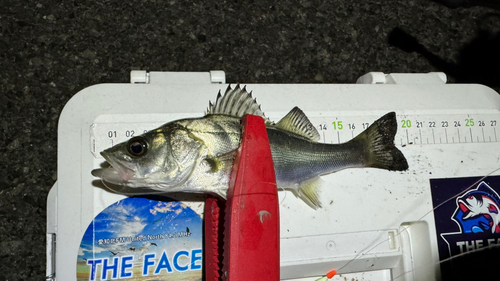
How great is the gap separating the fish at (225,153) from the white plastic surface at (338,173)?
0.23ft

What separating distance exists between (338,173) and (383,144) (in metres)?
0.19

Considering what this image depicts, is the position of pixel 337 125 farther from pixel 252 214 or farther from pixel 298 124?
pixel 252 214

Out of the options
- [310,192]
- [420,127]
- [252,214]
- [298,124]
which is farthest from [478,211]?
[252,214]

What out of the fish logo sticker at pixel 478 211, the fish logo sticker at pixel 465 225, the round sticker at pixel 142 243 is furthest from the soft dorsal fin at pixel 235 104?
the fish logo sticker at pixel 478 211

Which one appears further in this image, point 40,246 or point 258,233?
point 40,246

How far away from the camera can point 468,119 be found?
1525mm

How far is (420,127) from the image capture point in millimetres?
1480

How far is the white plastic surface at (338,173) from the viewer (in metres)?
1.27

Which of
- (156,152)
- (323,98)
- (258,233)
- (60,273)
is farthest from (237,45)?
(60,273)

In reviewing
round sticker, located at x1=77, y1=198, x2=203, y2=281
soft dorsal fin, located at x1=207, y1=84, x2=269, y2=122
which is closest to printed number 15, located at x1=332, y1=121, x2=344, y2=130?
soft dorsal fin, located at x1=207, y1=84, x2=269, y2=122

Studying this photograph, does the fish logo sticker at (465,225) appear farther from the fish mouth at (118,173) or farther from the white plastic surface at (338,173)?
the fish mouth at (118,173)

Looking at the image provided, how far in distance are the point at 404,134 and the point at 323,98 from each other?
349 millimetres

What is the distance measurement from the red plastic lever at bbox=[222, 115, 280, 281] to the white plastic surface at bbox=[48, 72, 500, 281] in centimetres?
24

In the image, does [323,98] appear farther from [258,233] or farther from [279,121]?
[258,233]
